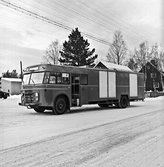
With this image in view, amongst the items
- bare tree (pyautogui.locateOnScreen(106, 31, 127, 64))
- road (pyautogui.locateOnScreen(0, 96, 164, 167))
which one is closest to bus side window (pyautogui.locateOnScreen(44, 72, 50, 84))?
road (pyautogui.locateOnScreen(0, 96, 164, 167))

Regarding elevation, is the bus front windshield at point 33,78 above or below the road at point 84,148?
above

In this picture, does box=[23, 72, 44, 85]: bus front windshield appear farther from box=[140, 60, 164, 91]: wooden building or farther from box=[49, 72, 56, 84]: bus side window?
box=[140, 60, 164, 91]: wooden building

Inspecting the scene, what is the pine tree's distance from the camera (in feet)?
165

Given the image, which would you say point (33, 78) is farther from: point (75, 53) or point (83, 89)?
point (75, 53)

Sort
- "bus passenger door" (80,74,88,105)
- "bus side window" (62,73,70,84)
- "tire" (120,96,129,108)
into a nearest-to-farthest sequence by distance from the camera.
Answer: "bus side window" (62,73,70,84), "bus passenger door" (80,74,88,105), "tire" (120,96,129,108)

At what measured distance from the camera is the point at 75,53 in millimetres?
50688

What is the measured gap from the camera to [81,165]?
4.14 metres

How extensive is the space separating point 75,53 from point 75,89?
3718 cm

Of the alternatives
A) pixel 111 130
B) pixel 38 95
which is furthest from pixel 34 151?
pixel 38 95

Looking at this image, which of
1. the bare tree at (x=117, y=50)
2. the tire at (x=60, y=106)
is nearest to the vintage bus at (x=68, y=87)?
the tire at (x=60, y=106)

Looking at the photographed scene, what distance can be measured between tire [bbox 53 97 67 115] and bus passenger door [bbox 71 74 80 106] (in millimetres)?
844

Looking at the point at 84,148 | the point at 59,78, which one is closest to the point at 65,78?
the point at 59,78

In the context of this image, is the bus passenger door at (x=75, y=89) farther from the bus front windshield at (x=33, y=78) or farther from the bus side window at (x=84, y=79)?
the bus front windshield at (x=33, y=78)

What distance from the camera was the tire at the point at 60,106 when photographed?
12.8m
